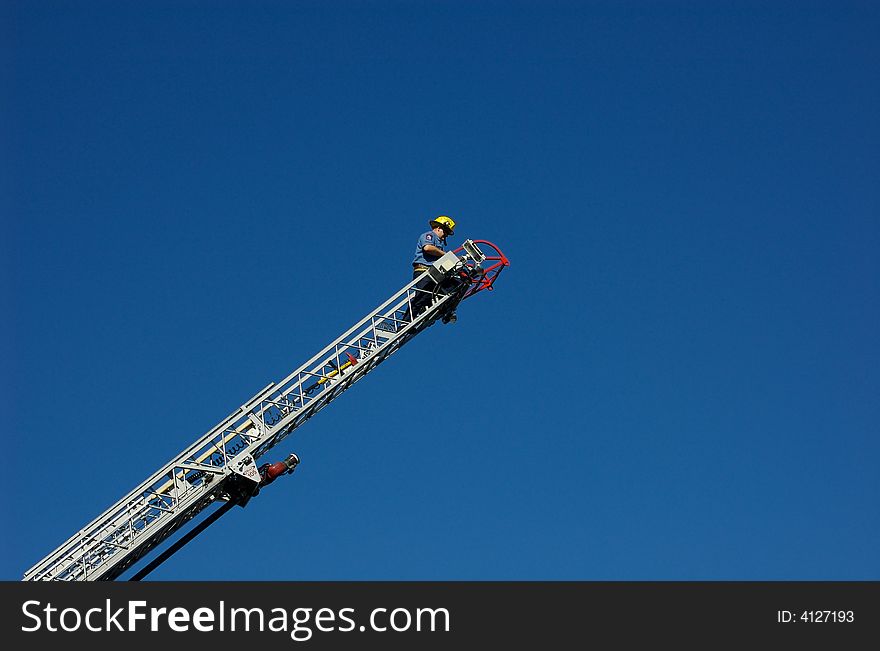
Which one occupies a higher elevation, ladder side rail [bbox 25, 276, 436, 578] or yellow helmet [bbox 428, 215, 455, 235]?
yellow helmet [bbox 428, 215, 455, 235]

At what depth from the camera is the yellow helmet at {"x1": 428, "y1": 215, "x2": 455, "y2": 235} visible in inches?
1726

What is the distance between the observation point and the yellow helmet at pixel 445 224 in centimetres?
4384

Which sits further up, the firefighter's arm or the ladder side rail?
the firefighter's arm

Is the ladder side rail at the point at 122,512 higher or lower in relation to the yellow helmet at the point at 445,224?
lower

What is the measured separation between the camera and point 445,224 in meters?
43.9

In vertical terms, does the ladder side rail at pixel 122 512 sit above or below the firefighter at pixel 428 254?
below
